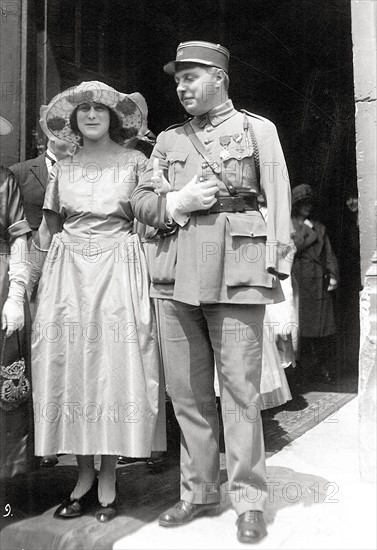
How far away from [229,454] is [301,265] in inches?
143

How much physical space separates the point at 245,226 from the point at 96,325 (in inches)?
33.6

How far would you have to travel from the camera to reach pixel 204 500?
291 cm

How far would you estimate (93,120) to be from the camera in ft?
10.3

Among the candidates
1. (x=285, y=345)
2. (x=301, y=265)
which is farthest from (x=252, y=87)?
(x=285, y=345)

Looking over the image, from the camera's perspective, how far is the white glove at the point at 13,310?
2871mm

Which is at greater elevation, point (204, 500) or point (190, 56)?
point (190, 56)

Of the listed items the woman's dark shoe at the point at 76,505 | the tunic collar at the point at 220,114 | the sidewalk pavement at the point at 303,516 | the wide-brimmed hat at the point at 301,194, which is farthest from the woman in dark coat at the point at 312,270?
the woman's dark shoe at the point at 76,505

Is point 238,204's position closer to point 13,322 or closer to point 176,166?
point 176,166

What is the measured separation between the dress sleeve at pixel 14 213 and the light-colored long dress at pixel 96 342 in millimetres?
195

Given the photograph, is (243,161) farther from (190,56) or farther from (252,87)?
(252,87)

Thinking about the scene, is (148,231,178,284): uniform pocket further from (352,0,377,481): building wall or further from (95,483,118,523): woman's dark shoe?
(352,0,377,481): building wall

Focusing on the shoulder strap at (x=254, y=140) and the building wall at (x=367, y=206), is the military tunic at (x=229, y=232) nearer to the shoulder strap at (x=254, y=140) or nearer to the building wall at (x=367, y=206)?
the shoulder strap at (x=254, y=140)

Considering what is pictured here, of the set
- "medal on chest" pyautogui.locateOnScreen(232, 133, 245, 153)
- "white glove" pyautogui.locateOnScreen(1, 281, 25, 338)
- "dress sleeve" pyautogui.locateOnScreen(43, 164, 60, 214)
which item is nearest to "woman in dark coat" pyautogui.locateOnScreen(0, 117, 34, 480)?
"white glove" pyautogui.locateOnScreen(1, 281, 25, 338)

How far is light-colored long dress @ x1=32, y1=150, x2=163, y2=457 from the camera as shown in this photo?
113 inches
